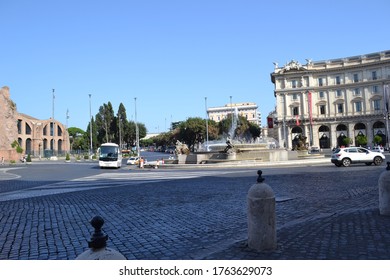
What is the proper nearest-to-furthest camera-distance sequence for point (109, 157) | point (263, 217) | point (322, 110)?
1. point (263, 217)
2. point (109, 157)
3. point (322, 110)

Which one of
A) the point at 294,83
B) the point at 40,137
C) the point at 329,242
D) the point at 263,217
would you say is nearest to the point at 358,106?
the point at 294,83

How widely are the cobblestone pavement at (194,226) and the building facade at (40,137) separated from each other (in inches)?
3104

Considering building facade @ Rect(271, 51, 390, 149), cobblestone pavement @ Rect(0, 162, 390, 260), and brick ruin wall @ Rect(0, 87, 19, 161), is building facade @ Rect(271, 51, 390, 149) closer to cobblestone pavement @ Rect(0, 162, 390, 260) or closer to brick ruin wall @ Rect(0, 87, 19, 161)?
brick ruin wall @ Rect(0, 87, 19, 161)

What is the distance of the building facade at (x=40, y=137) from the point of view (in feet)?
275

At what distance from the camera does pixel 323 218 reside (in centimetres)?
643

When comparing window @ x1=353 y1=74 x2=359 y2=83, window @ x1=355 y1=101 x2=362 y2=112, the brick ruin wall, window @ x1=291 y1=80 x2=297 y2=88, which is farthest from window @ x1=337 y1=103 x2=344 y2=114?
the brick ruin wall

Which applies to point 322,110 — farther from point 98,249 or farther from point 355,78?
point 98,249

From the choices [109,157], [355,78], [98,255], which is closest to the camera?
[98,255]

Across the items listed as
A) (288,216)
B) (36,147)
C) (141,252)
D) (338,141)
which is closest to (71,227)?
(141,252)

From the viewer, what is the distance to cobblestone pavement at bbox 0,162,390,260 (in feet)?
14.6

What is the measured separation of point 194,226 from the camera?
625 cm

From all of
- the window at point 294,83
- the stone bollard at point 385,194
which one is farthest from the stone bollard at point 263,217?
the window at point 294,83

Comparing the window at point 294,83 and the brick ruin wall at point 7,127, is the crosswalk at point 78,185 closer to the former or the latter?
the brick ruin wall at point 7,127

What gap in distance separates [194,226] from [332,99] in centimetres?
8448
